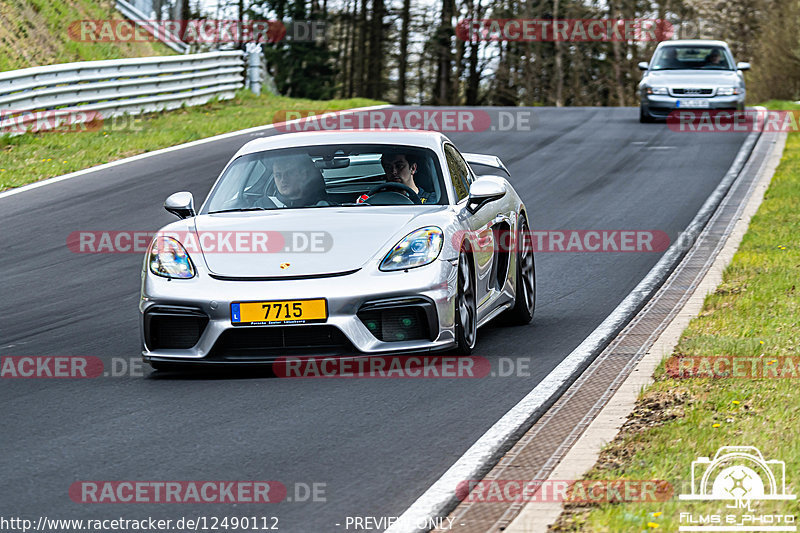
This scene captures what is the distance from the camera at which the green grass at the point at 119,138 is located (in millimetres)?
17375

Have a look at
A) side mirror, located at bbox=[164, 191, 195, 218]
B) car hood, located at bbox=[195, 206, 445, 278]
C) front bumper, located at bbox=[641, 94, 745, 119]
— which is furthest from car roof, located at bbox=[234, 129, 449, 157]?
front bumper, located at bbox=[641, 94, 745, 119]

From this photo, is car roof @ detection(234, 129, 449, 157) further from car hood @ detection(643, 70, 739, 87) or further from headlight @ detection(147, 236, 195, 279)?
car hood @ detection(643, 70, 739, 87)

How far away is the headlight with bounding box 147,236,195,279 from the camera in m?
7.22

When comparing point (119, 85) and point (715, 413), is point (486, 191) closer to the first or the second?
point (715, 413)

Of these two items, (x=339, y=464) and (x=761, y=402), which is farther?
(x=761, y=402)

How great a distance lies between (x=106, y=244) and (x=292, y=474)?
787cm

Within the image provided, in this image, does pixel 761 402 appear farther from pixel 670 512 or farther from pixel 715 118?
pixel 715 118

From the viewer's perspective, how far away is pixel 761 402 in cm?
596

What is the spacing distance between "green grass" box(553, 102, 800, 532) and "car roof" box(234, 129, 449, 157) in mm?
2085

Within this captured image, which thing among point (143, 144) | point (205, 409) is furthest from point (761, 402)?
point (143, 144)

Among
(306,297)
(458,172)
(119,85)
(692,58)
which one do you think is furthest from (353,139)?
(692,58)

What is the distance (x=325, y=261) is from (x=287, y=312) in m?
0.40

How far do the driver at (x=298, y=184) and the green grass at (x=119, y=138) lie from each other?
339 inches

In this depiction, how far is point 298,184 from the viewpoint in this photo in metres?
8.09
